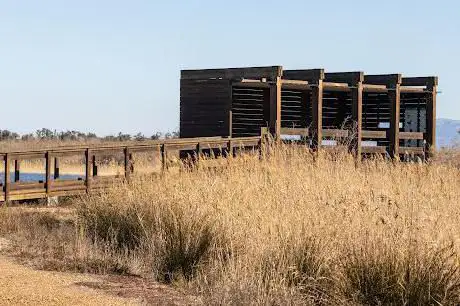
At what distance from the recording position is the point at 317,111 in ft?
67.6

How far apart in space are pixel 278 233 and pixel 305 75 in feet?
43.4

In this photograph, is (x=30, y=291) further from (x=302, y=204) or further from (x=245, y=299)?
(x=302, y=204)

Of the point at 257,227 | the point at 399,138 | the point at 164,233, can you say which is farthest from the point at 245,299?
the point at 399,138

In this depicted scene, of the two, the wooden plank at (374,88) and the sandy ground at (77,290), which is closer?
the sandy ground at (77,290)

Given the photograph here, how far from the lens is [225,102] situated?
65.4ft

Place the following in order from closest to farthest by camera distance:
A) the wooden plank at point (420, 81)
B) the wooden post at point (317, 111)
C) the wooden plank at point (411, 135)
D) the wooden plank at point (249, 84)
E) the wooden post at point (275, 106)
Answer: the wooden post at point (275, 106)
the wooden plank at point (249, 84)
the wooden post at point (317, 111)
the wooden plank at point (411, 135)
the wooden plank at point (420, 81)

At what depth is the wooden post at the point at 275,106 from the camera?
762 inches

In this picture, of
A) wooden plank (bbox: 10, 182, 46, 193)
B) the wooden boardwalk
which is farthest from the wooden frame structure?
wooden plank (bbox: 10, 182, 46, 193)

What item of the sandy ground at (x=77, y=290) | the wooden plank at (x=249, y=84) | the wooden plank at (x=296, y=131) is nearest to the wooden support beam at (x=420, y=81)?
the wooden plank at (x=296, y=131)

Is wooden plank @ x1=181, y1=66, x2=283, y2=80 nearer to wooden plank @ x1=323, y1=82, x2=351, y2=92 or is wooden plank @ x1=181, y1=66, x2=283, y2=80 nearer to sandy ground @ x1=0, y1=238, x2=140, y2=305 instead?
wooden plank @ x1=323, y1=82, x2=351, y2=92

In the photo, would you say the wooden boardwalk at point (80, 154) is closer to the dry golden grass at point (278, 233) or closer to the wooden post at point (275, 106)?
the wooden post at point (275, 106)

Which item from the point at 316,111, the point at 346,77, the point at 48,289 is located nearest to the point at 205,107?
the point at 316,111

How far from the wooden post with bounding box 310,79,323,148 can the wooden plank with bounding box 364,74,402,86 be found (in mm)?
3013

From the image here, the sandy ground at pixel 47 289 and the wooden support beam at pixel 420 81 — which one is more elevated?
the wooden support beam at pixel 420 81
